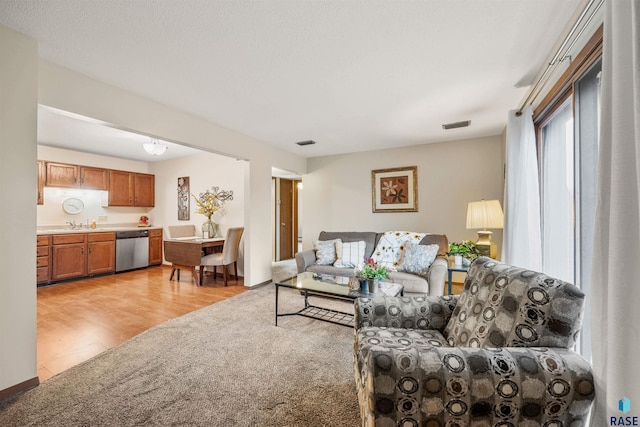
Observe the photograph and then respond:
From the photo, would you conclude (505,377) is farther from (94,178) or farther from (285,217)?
(94,178)

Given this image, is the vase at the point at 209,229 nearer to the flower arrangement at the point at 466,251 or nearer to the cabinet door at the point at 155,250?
the cabinet door at the point at 155,250

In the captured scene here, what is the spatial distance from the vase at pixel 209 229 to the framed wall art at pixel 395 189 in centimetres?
308

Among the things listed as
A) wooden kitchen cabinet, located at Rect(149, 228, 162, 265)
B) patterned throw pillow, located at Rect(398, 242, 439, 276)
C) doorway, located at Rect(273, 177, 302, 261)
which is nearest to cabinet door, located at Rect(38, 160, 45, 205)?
wooden kitchen cabinet, located at Rect(149, 228, 162, 265)

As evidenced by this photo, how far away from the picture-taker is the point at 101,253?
4770 mm

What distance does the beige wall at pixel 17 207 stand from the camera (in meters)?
1.62

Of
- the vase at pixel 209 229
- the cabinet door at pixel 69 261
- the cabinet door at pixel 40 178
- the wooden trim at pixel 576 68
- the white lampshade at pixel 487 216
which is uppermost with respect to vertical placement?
the wooden trim at pixel 576 68

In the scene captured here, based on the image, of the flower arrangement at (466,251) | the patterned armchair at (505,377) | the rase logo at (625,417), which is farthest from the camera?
the flower arrangement at (466,251)

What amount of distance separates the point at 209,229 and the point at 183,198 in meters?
1.20

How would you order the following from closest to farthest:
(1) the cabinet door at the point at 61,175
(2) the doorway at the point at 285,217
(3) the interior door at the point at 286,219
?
1. (1) the cabinet door at the point at 61,175
2. (2) the doorway at the point at 285,217
3. (3) the interior door at the point at 286,219

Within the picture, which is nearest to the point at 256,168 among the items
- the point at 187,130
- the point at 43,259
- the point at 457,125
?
the point at 187,130

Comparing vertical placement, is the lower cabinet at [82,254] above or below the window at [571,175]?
below

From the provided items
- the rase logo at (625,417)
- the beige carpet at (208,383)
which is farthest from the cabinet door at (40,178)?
the rase logo at (625,417)

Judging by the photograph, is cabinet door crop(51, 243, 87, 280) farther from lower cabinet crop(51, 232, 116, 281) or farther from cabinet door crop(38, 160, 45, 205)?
cabinet door crop(38, 160, 45, 205)

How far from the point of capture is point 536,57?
1.93m
